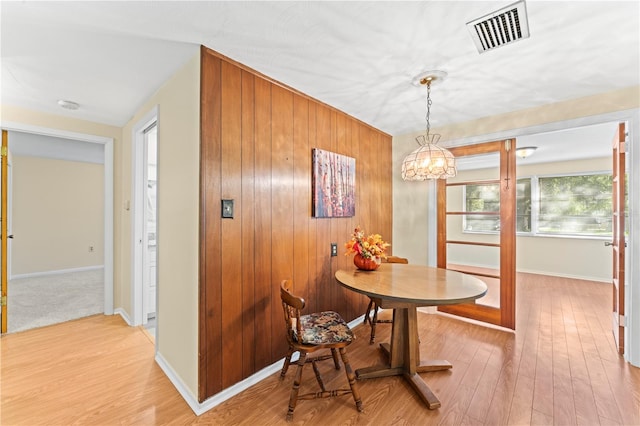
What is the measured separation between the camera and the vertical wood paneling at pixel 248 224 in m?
2.01

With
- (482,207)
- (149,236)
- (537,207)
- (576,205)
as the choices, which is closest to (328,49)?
A: (482,207)

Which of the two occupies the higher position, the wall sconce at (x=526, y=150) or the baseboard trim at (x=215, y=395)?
the wall sconce at (x=526, y=150)

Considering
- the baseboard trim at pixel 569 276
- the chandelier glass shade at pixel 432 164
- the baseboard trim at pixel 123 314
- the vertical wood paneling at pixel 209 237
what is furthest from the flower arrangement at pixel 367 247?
the baseboard trim at pixel 569 276

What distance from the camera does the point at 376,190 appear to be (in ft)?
11.6

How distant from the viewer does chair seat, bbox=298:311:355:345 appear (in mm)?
1771

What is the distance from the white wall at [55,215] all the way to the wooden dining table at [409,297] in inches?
256

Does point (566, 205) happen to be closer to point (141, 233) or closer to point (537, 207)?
point (537, 207)

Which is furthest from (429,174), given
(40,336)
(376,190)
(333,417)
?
(40,336)

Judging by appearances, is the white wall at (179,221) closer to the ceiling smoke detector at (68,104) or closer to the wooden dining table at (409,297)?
the ceiling smoke detector at (68,104)

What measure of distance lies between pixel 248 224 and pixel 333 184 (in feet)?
3.62

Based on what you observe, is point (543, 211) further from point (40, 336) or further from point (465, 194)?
point (40, 336)

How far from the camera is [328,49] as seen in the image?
184 cm

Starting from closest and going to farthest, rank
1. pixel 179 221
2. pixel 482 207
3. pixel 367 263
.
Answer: pixel 179 221, pixel 367 263, pixel 482 207

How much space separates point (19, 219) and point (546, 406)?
8.20 m
